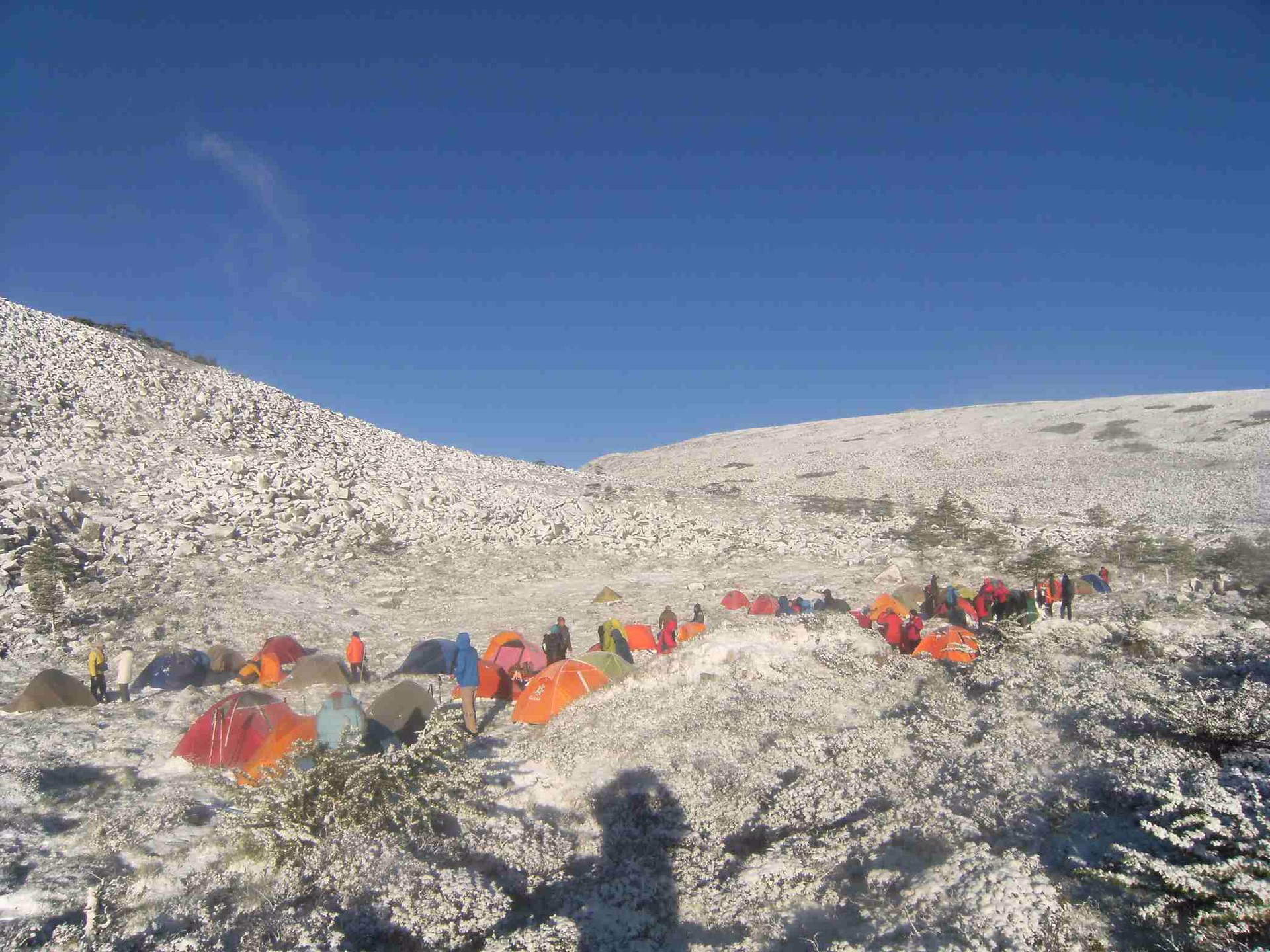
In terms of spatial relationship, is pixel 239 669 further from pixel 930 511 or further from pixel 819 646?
pixel 930 511

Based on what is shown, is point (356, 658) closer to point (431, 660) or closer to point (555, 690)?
point (431, 660)

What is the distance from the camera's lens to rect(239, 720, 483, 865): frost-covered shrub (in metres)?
6.95

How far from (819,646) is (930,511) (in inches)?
1100

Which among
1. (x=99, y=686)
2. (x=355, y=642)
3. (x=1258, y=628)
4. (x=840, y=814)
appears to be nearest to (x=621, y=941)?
(x=840, y=814)

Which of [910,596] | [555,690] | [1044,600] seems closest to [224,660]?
[555,690]

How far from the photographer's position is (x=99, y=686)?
12531 mm

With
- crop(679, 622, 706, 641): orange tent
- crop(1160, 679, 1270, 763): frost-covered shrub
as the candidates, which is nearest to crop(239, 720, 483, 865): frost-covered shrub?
crop(1160, 679, 1270, 763): frost-covered shrub

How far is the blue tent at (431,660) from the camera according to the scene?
1552 centimetres

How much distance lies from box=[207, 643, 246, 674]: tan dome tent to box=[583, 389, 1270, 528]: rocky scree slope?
30.6 meters

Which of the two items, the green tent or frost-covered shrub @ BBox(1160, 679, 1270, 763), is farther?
the green tent

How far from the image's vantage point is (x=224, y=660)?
14.7m

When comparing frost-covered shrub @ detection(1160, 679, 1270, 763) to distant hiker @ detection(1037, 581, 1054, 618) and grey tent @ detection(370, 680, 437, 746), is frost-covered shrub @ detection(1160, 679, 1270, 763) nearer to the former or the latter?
grey tent @ detection(370, 680, 437, 746)

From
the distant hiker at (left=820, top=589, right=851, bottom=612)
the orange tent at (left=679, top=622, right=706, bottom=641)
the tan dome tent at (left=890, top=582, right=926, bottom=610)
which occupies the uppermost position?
the distant hiker at (left=820, top=589, right=851, bottom=612)

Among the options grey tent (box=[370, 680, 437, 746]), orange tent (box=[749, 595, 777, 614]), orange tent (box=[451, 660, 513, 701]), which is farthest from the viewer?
orange tent (box=[749, 595, 777, 614])
